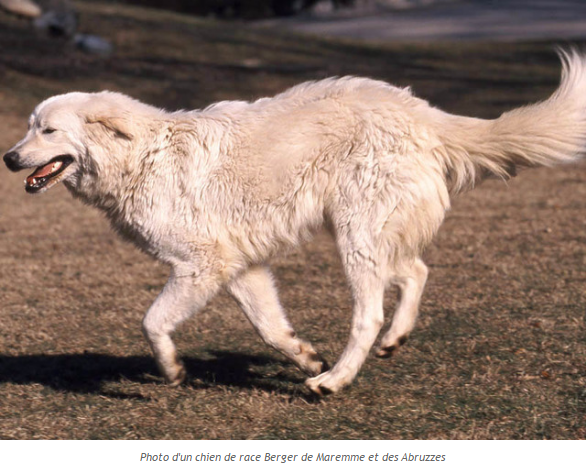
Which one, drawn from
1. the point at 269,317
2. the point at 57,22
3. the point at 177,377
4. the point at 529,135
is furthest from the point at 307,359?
the point at 57,22

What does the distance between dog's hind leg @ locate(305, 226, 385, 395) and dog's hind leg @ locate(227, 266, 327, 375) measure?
344 millimetres

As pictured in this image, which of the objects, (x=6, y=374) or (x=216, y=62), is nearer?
(x=6, y=374)

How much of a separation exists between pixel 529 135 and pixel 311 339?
79.1 inches

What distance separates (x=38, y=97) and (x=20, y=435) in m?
14.2

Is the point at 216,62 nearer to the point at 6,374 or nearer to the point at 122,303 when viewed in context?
the point at 122,303

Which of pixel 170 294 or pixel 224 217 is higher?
pixel 224 217

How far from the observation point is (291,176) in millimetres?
4582

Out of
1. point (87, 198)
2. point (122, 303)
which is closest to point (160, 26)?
point (122, 303)

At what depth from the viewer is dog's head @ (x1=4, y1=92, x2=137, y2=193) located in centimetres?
466

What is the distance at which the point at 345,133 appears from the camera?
4.58 metres

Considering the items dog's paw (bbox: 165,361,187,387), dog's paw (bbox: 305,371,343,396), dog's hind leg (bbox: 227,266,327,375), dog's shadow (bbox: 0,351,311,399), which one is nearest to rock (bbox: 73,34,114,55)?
dog's shadow (bbox: 0,351,311,399)

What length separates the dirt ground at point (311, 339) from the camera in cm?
429

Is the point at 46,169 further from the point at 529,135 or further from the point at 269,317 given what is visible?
the point at 529,135

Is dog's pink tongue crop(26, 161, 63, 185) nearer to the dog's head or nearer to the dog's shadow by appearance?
the dog's head
